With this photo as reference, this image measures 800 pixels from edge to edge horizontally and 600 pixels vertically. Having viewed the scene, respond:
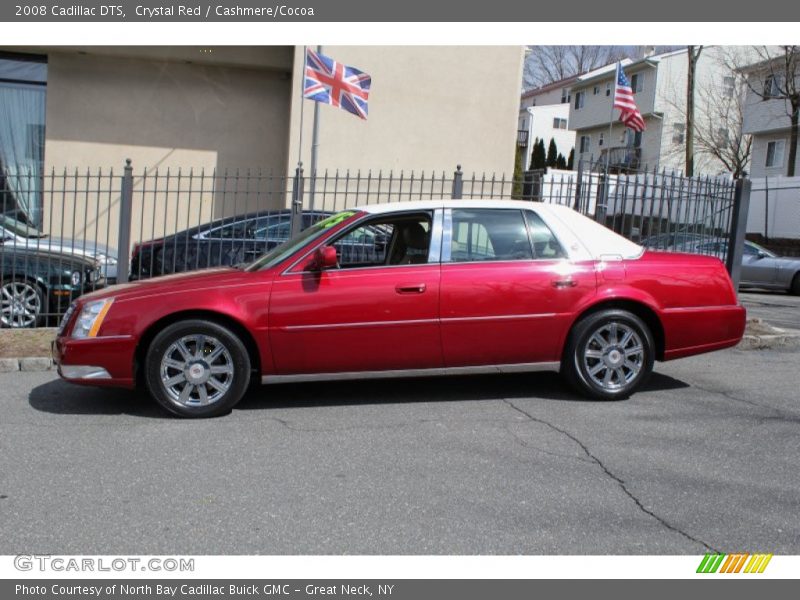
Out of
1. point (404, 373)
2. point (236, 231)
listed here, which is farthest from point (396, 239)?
point (236, 231)

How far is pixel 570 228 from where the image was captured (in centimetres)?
636

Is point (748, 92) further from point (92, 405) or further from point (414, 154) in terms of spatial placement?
point (92, 405)

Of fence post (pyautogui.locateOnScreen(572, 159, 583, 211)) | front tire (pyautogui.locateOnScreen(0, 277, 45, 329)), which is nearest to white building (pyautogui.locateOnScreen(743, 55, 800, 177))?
fence post (pyautogui.locateOnScreen(572, 159, 583, 211))

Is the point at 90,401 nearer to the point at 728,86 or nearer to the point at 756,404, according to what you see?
the point at 756,404

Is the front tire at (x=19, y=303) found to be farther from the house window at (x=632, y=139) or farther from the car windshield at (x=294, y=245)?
the house window at (x=632, y=139)

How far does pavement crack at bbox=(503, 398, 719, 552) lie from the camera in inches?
149

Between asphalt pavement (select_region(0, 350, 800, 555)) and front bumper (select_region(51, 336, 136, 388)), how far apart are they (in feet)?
1.05

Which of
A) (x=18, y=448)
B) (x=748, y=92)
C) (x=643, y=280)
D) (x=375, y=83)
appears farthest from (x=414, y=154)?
(x=748, y=92)

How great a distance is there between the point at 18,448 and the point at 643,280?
15.6 feet

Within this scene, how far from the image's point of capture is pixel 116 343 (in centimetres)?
569

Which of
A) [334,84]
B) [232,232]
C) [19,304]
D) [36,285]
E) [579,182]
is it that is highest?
[334,84]

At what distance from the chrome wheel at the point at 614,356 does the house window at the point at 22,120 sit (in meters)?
13.7

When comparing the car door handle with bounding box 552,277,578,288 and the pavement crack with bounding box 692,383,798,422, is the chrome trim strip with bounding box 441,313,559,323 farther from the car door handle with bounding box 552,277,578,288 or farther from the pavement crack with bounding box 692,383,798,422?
the pavement crack with bounding box 692,383,798,422

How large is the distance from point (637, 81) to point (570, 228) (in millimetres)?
40135
